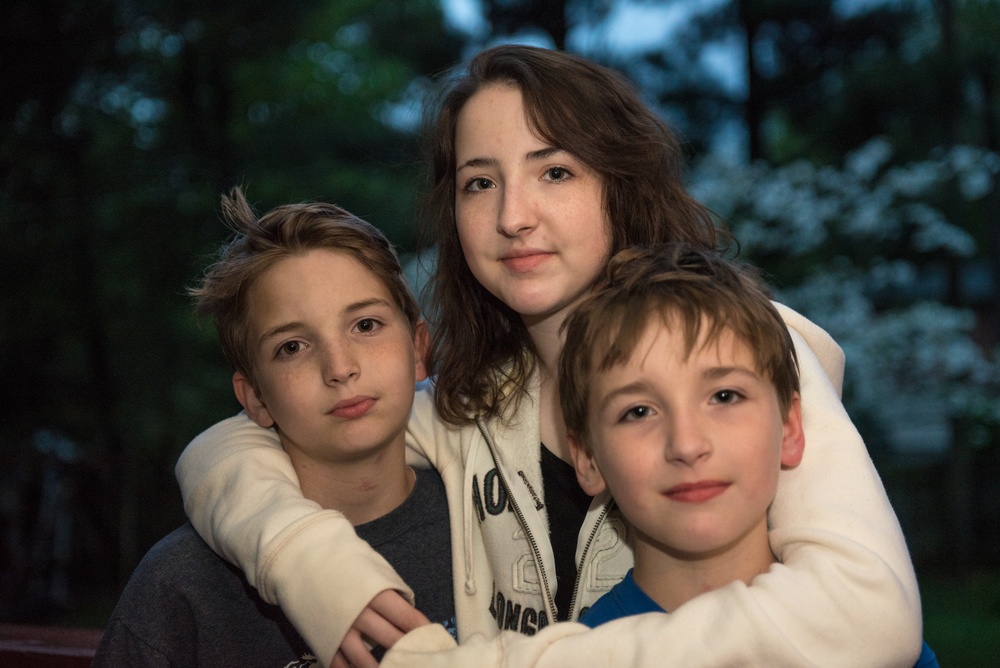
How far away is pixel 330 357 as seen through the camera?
1788 mm

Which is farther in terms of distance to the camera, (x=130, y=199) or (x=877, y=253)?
(x=877, y=253)

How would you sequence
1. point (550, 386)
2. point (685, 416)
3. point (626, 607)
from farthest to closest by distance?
point (550, 386), point (626, 607), point (685, 416)

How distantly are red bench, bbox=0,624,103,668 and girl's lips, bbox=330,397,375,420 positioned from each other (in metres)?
0.66

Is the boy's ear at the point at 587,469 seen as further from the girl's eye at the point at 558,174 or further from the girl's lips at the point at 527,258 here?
the girl's eye at the point at 558,174

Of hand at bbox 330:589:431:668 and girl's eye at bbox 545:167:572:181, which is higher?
girl's eye at bbox 545:167:572:181

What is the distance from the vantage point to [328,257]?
190 centimetres

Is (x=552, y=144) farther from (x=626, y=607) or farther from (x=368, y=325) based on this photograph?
(x=626, y=607)

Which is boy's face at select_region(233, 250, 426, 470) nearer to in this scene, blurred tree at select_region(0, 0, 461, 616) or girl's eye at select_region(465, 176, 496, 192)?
girl's eye at select_region(465, 176, 496, 192)

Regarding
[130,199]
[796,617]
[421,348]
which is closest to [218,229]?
[130,199]

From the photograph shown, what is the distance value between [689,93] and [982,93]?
7.22 feet

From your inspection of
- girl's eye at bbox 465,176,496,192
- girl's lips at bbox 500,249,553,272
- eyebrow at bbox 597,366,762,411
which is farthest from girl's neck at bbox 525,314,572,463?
eyebrow at bbox 597,366,762,411

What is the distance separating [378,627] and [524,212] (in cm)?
74

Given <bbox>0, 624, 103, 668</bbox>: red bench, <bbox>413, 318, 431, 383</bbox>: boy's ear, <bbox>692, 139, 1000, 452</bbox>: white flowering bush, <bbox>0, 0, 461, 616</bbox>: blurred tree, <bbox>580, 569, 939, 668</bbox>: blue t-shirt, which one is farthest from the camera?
<bbox>0, 0, 461, 616</bbox>: blurred tree

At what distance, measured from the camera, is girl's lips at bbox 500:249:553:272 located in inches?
71.2
